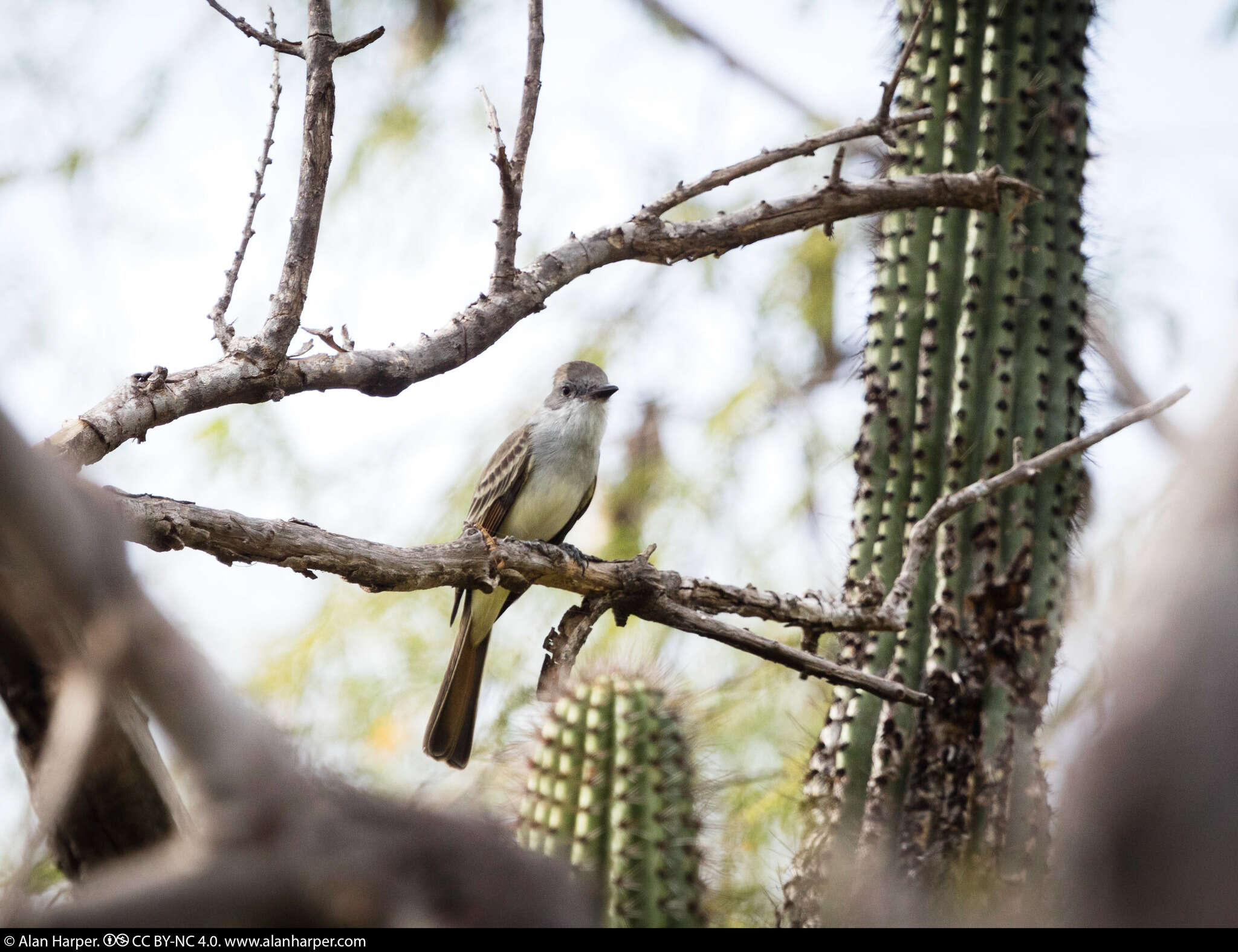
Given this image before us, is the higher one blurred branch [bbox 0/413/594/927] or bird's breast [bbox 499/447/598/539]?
bird's breast [bbox 499/447/598/539]

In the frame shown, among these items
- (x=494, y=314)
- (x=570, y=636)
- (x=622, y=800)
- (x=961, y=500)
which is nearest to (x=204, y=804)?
(x=622, y=800)

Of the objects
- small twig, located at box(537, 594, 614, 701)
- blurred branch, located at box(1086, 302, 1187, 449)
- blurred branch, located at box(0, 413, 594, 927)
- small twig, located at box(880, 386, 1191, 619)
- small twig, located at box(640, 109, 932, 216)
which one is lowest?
blurred branch, located at box(0, 413, 594, 927)

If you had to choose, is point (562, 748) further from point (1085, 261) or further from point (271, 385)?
point (1085, 261)

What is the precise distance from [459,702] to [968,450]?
8.88 ft

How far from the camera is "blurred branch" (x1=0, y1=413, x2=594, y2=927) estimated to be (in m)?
0.86

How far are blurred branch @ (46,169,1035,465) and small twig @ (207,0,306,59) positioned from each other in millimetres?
879

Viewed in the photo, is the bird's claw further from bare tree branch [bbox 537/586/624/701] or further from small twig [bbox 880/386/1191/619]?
small twig [bbox 880/386/1191/619]

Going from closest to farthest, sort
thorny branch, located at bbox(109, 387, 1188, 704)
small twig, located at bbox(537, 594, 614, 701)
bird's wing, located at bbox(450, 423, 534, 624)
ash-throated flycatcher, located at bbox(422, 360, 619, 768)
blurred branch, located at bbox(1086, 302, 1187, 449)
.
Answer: thorny branch, located at bbox(109, 387, 1188, 704) < small twig, located at bbox(537, 594, 614, 701) < ash-throated flycatcher, located at bbox(422, 360, 619, 768) < bird's wing, located at bbox(450, 423, 534, 624) < blurred branch, located at bbox(1086, 302, 1187, 449)

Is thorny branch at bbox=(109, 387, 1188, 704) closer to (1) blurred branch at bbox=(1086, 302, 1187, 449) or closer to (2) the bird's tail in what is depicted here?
(2) the bird's tail

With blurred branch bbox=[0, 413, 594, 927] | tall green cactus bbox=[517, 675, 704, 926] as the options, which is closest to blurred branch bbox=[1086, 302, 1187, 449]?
tall green cactus bbox=[517, 675, 704, 926]

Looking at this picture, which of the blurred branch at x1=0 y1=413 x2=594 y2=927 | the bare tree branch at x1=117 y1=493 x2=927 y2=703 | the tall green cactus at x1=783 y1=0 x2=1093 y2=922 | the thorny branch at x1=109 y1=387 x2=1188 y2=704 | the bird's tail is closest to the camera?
the blurred branch at x1=0 y1=413 x2=594 y2=927

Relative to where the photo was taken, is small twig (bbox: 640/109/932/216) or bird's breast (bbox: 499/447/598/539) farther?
bird's breast (bbox: 499/447/598/539)

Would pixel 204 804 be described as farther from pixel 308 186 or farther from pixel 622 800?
pixel 308 186

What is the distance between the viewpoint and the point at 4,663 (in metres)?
1.07
